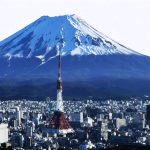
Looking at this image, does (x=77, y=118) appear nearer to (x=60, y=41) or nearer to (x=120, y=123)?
(x=120, y=123)

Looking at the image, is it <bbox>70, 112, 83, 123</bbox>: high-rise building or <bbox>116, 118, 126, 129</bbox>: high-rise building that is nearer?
<bbox>116, 118, 126, 129</bbox>: high-rise building

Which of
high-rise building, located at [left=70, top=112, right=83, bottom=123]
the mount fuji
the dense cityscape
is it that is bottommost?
the dense cityscape

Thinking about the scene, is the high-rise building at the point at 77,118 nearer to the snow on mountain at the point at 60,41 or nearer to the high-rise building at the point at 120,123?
the high-rise building at the point at 120,123

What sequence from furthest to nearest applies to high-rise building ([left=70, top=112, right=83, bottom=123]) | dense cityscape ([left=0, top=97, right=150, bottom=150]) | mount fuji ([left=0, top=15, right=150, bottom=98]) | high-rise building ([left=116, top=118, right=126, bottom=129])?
mount fuji ([left=0, top=15, right=150, bottom=98]), high-rise building ([left=70, top=112, right=83, bottom=123]), high-rise building ([left=116, top=118, right=126, bottom=129]), dense cityscape ([left=0, top=97, right=150, bottom=150])

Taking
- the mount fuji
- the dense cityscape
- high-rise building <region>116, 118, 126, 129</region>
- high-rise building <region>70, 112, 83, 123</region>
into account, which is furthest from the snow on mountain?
high-rise building <region>116, 118, 126, 129</region>

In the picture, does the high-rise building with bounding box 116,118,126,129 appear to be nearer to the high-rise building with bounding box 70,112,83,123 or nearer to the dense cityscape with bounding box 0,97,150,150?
the dense cityscape with bounding box 0,97,150,150

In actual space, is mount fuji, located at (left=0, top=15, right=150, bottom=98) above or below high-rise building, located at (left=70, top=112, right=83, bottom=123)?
above

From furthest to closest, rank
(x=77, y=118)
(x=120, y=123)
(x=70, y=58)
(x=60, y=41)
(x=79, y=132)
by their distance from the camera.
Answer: (x=70, y=58)
(x=60, y=41)
(x=77, y=118)
(x=120, y=123)
(x=79, y=132)

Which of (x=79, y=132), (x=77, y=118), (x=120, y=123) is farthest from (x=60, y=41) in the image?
(x=79, y=132)

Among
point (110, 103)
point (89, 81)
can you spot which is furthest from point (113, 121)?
point (89, 81)
